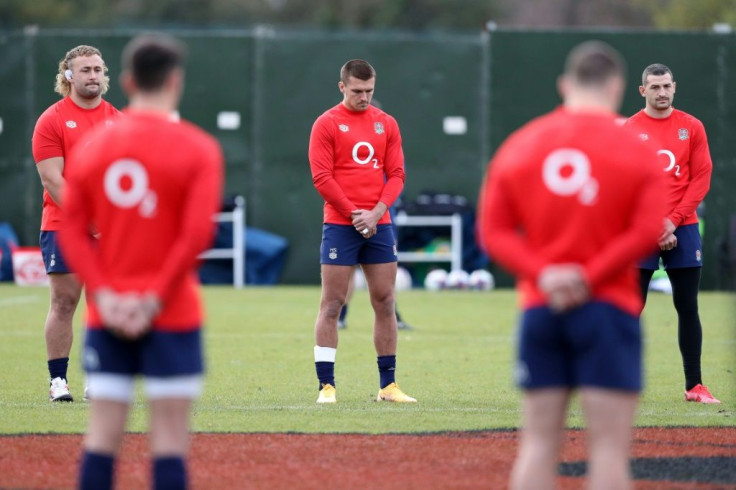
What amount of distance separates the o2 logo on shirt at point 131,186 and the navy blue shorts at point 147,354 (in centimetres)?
45

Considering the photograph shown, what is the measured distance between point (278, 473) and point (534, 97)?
50.1 ft

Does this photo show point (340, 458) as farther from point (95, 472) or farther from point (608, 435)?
point (608, 435)

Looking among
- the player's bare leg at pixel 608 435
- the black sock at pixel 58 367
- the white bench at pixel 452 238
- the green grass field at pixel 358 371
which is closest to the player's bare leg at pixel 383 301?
the green grass field at pixel 358 371

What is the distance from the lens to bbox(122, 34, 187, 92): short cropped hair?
4.45m

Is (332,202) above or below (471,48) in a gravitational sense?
below

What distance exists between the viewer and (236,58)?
21.2m

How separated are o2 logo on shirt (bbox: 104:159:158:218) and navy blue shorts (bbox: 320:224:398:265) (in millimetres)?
3973

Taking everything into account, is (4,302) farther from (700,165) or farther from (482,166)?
(700,165)

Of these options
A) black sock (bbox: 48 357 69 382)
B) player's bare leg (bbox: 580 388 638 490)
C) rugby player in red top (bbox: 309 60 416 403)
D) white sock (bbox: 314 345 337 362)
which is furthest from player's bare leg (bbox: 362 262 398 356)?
player's bare leg (bbox: 580 388 638 490)

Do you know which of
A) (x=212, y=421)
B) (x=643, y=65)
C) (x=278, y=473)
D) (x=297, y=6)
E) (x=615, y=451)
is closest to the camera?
(x=615, y=451)

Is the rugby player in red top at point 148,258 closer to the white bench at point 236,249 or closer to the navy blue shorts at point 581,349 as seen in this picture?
the navy blue shorts at point 581,349

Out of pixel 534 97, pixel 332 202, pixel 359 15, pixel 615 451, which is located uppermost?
pixel 359 15

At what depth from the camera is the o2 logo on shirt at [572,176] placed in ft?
14.2

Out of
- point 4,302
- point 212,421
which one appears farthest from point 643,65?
point 212,421
